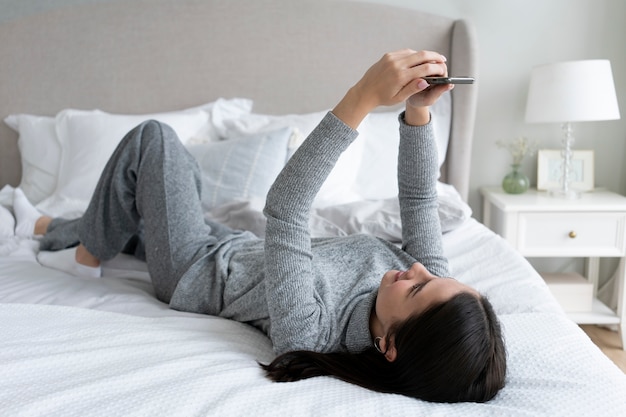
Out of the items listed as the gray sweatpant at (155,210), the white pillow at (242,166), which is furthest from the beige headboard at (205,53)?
the gray sweatpant at (155,210)

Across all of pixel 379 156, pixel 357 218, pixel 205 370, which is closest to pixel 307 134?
pixel 379 156

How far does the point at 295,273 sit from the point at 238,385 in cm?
23

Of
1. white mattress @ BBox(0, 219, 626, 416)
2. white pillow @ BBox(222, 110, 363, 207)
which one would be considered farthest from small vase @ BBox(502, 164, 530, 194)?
white mattress @ BBox(0, 219, 626, 416)

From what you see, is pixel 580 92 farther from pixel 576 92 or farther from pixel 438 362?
pixel 438 362

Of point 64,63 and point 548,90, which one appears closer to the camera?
point 548,90

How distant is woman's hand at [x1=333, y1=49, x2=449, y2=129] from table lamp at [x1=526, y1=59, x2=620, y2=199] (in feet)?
4.24

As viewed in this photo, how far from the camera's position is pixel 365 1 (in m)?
2.45

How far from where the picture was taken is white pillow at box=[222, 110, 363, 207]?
6.59 feet

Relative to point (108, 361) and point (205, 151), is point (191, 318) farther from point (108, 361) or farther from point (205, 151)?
point (205, 151)

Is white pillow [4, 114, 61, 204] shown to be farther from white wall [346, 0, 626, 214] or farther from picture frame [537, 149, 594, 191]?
picture frame [537, 149, 594, 191]

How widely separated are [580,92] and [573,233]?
1.73 feet

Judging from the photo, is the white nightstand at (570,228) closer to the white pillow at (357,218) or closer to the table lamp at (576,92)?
the table lamp at (576,92)

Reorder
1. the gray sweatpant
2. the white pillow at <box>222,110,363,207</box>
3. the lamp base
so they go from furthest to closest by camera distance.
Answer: the lamp base, the white pillow at <box>222,110,363,207</box>, the gray sweatpant

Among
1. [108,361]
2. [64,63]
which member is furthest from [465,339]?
[64,63]
